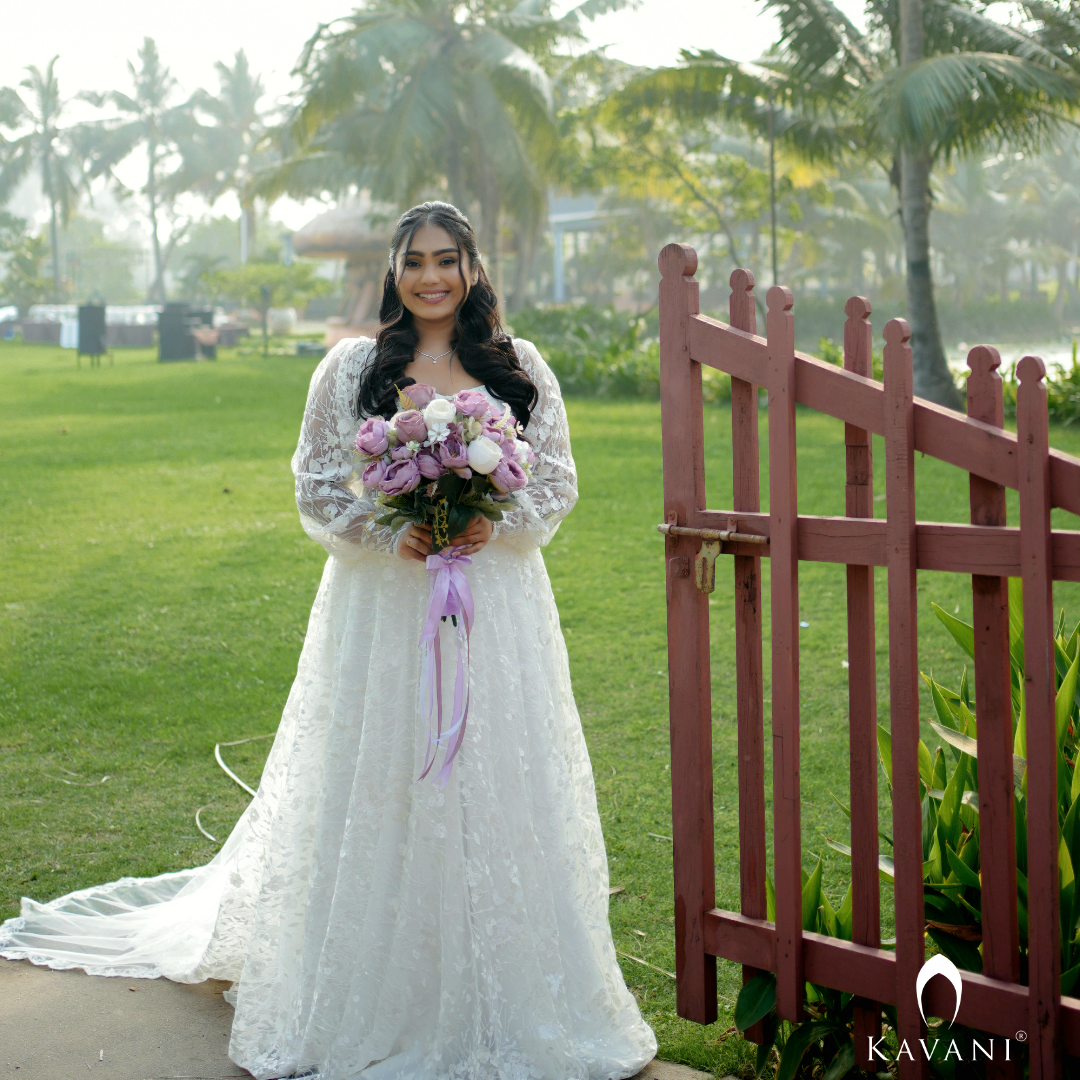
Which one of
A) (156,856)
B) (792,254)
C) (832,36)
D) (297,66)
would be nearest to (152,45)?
(792,254)

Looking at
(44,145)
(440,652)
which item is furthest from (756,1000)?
(44,145)

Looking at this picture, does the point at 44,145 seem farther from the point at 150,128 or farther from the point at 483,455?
the point at 483,455

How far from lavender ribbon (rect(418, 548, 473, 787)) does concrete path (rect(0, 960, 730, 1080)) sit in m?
0.86

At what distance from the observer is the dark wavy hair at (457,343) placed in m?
2.78

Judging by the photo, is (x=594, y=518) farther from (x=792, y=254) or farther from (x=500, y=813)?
(x=792, y=254)

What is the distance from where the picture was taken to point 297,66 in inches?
987

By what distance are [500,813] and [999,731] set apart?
1.09 m

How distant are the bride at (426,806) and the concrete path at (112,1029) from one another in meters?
0.10

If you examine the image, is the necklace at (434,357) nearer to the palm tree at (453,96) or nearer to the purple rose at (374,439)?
the purple rose at (374,439)

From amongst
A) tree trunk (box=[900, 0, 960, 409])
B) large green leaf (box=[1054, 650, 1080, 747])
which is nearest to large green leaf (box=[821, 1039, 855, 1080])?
large green leaf (box=[1054, 650, 1080, 747])

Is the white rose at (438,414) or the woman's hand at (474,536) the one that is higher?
the white rose at (438,414)

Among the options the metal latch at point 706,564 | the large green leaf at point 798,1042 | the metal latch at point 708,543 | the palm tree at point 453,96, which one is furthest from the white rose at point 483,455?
the palm tree at point 453,96

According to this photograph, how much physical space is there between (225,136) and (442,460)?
6992 cm

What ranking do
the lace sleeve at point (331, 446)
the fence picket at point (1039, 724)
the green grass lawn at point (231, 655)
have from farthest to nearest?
the green grass lawn at point (231, 655) < the lace sleeve at point (331, 446) < the fence picket at point (1039, 724)
